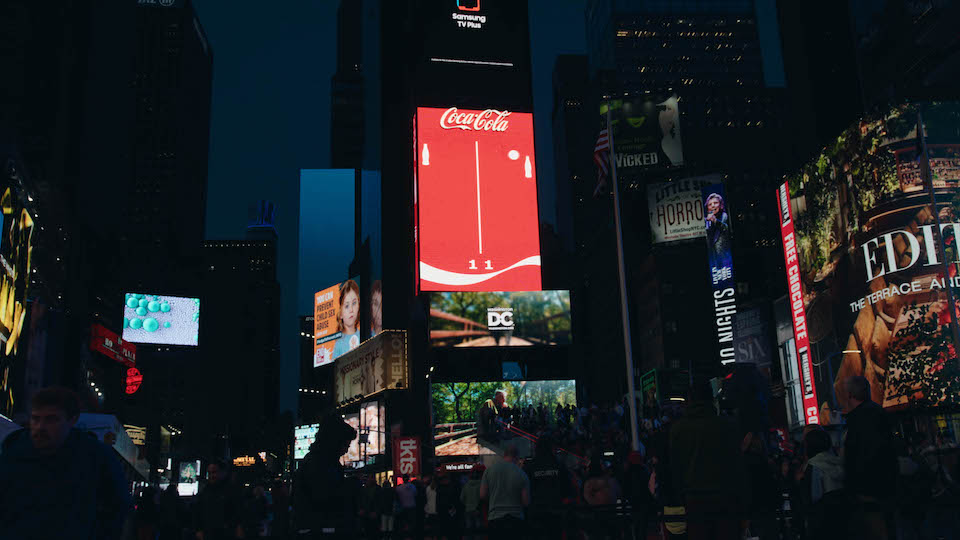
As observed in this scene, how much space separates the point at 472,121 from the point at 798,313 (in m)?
17.2

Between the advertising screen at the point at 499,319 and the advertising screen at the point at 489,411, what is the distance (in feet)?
7.14

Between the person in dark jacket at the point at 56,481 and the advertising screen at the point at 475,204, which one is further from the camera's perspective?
the advertising screen at the point at 475,204

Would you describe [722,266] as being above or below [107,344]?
above

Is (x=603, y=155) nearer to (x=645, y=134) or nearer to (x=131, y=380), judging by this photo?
(x=645, y=134)

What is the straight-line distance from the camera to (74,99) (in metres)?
36.2

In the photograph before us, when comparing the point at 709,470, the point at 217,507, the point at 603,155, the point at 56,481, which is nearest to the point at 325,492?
the point at 56,481

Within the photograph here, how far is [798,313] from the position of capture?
33.4 metres

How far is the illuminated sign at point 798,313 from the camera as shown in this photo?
32.9m

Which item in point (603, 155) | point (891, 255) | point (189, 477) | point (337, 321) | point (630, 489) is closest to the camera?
point (630, 489)

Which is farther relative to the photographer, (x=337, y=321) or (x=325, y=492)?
(x=337, y=321)

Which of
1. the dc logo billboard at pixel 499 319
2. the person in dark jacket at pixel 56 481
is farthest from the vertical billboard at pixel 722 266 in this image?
the person in dark jacket at pixel 56 481

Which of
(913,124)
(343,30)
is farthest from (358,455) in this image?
(343,30)

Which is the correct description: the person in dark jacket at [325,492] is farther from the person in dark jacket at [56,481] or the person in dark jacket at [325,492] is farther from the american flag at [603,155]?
the american flag at [603,155]

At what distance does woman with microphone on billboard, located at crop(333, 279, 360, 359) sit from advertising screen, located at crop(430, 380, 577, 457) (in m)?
11.2
